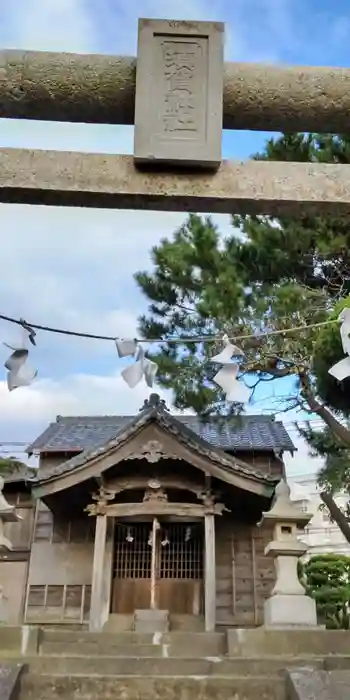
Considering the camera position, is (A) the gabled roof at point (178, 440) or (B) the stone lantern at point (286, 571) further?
(A) the gabled roof at point (178, 440)

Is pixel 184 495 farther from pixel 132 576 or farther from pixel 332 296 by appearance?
pixel 332 296

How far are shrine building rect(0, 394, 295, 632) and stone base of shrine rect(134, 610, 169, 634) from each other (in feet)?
0.06

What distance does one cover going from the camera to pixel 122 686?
15.1ft

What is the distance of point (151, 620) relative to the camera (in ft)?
36.7

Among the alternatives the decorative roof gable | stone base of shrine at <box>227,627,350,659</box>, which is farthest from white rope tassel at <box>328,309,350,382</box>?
the decorative roof gable

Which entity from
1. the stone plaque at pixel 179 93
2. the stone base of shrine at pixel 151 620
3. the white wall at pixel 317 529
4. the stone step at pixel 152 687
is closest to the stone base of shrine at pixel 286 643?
the stone step at pixel 152 687

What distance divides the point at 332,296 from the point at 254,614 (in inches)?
245

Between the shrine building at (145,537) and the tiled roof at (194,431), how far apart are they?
1167 mm

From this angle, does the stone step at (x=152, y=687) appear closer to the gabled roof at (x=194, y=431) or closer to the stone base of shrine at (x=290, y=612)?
the stone base of shrine at (x=290, y=612)

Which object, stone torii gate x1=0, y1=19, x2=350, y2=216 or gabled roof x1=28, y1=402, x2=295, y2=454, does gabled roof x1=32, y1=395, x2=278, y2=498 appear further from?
stone torii gate x1=0, y1=19, x2=350, y2=216

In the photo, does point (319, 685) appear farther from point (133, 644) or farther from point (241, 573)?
point (241, 573)

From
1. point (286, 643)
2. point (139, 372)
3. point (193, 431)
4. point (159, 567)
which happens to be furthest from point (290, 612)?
point (193, 431)

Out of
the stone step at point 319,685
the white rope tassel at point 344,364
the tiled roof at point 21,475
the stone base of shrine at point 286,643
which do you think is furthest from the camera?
the tiled roof at point 21,475

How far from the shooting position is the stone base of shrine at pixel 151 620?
11.1 meters
